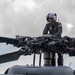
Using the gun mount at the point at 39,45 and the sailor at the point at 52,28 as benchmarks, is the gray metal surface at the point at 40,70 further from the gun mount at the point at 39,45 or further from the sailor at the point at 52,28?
the sailor at the point at 52,28

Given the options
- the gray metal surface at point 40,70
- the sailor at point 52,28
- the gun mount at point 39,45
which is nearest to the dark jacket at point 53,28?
the sailor at point 52,28

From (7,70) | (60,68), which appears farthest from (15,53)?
(60,68)

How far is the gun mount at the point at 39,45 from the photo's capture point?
17516 mm

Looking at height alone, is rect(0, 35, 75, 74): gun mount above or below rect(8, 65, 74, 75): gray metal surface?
above

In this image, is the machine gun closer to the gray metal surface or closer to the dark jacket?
the gray metal surface

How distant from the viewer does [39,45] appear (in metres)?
17.6

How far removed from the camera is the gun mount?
57.5 ft

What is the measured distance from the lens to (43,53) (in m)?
18.6

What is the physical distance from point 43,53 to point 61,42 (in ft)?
4.46

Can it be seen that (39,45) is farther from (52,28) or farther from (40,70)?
(52,28)

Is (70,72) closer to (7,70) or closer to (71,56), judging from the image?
(71,56)

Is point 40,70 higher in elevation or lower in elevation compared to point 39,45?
lower

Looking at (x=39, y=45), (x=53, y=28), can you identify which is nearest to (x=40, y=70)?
(x=39, y=45)

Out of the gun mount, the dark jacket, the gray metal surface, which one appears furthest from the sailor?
the gray metal surface
